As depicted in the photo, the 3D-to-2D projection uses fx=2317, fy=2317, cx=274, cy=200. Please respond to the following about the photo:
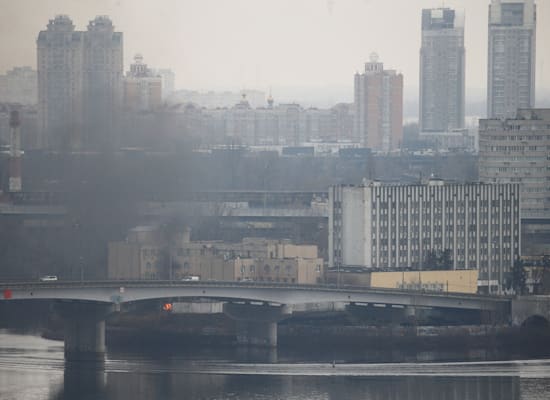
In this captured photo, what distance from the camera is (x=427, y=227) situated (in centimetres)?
4122

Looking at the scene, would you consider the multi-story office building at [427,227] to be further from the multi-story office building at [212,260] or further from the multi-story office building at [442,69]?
the multi-story office building at [442,69]

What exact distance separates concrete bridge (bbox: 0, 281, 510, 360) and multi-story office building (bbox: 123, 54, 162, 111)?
1034 inches

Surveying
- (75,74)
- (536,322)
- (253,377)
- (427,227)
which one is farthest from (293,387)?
(75,74)

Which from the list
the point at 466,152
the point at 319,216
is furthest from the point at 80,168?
the point at 466,152

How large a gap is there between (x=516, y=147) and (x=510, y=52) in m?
32.1

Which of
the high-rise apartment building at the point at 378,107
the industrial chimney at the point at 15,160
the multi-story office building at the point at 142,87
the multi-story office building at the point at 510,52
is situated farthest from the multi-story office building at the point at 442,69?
the industrial chimney at the point at 15,160

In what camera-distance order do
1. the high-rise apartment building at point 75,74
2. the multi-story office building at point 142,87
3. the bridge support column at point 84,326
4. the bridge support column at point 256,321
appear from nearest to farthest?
the bridge support column at point 84,326 < the bridge support column at point 256,321 < the high-rise apartment building at point 75,74 < the multi-story office building at point 142,87

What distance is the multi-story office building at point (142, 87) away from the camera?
62.8m

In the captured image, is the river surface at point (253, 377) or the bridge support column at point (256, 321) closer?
the river surface at point (253, 377)

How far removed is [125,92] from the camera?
6400cm

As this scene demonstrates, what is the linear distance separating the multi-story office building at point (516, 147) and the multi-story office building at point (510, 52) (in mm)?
30338

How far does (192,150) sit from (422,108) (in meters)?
35.1

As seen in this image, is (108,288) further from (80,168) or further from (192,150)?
(192,150)

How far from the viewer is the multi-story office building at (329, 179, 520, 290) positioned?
1587 inches
